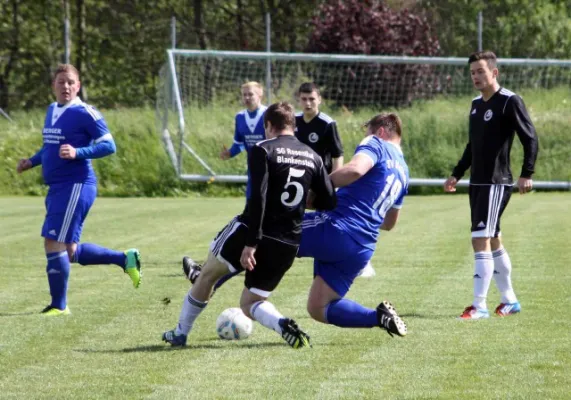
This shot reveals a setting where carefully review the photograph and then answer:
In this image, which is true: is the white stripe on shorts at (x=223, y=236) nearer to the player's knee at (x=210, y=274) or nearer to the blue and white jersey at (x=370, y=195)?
the player's knee at (x=210, y=274)

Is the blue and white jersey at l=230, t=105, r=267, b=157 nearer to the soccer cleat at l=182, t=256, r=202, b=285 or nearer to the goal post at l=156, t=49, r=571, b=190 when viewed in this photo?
the soccer cleat at l=182, t=256, r=202, b=285

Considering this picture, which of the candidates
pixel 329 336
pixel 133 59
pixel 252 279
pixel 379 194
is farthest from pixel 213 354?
pixel 133 59

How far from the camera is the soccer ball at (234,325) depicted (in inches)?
303

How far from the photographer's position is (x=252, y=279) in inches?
287

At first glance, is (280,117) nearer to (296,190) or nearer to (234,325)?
(296,190)

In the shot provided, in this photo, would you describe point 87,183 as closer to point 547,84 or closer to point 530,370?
point 530,370

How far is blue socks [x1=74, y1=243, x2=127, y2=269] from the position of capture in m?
9.59

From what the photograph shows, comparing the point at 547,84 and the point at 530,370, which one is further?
the point at 547,84

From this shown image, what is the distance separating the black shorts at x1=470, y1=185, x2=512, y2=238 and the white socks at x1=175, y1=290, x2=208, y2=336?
2422 millimetres

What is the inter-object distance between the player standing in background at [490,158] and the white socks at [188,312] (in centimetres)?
226

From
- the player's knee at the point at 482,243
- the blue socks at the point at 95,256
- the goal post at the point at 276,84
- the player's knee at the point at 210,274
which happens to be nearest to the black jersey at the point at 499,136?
the player's knee at the point at 482,243

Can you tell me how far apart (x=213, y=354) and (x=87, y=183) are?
2.47 metres

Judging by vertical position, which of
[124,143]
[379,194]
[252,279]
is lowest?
[124,143]

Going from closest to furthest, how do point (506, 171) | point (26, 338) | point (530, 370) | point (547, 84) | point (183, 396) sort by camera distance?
point (183, 396), point (530, 370), point (26, 338), point (506, 171), point (547, 84)
